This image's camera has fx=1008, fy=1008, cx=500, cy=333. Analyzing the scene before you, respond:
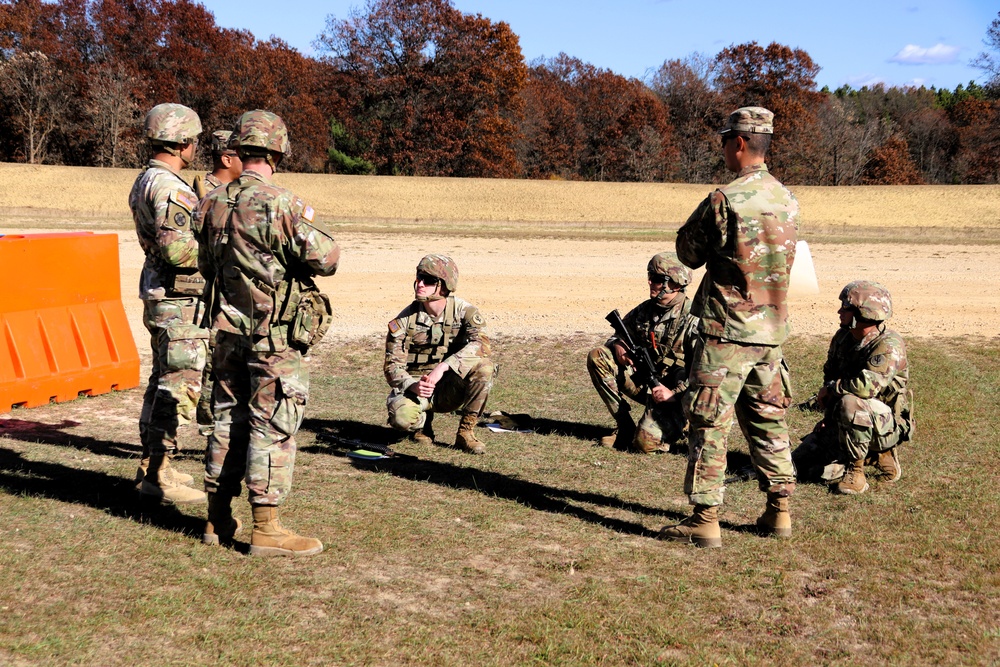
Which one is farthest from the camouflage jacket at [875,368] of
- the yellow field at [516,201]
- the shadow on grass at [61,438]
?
the yellow field at [516,201]

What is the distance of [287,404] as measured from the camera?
5.25 metres

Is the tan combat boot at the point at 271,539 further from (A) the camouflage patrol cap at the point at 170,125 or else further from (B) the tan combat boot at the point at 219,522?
(A) the camouflage patrol cap at the point at 170,125

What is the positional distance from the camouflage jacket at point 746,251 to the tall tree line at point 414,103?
4570 centimetres

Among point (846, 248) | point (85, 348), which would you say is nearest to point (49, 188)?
point (846, 248)

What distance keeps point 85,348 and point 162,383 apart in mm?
3615

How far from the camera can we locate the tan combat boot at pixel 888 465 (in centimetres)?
729

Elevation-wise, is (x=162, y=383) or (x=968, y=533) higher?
(x=162, y=383)

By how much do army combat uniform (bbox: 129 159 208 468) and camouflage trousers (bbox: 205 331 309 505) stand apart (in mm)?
1196

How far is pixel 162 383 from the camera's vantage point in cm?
652

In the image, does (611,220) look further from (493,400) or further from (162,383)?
(162,383)

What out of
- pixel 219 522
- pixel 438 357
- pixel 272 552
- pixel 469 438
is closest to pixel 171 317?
pixel 219 522

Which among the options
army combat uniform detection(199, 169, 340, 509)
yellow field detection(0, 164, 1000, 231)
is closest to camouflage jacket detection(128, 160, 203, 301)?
army combat uniform detection(199, 169, 340, 509)

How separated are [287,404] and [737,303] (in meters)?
2.50

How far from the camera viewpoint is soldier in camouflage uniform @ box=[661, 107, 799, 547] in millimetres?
5535
